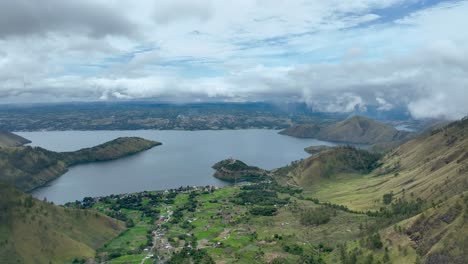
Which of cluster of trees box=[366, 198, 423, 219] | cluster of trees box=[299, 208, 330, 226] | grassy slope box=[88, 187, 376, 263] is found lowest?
grassy slope box=[88, 187, 376, 263]

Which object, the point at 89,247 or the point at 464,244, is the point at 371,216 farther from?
the point at 89,247

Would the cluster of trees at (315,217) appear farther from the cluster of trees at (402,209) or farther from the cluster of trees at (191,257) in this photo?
the cluster of trees at (191,257)

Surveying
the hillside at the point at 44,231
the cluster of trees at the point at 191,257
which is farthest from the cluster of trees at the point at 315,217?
the hillside at the point at 44,231

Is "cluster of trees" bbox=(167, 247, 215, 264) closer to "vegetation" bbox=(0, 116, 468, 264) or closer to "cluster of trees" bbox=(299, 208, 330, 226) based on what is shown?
"vegetation" bbox=(0, 116, 468, 264)

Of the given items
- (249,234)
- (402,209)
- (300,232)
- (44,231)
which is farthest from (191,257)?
(402,209)

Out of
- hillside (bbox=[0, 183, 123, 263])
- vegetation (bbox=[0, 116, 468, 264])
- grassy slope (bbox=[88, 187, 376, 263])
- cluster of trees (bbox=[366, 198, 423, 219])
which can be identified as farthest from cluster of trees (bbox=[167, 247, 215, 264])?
cluster of trees (bbox=[366, 198, 423, 219])

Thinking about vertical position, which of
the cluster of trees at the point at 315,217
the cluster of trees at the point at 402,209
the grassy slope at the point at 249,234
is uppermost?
the cluster of trees at the point at 402,209

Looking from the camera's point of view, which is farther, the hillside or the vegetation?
the hillside

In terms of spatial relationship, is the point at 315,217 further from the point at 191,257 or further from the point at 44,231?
the point at 44,231

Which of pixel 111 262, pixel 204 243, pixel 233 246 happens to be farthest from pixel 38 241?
pixel 233 246
